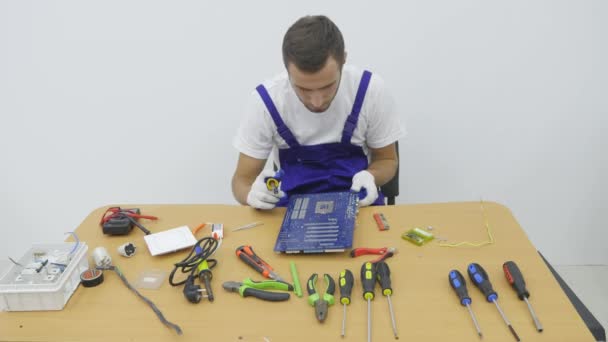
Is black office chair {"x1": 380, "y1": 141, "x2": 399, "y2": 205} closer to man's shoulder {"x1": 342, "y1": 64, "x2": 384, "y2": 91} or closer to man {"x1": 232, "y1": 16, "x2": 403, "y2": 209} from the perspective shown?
man {"x1": 232, "y1": 16, "x2": 403, "y2": 209}

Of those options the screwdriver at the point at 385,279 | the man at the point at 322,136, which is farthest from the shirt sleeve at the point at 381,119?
the screwdriver at the point at 385,279

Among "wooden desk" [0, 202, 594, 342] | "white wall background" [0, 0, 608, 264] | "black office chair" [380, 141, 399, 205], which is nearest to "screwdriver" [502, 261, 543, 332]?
"wooden desk" [0, 202, 594, 342]

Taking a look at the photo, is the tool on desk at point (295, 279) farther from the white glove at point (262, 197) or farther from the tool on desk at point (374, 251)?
the white glove at point (262, 197)

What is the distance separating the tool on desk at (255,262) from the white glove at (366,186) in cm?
37

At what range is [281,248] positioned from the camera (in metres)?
1.12

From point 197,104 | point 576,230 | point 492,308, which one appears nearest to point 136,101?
point 197,104

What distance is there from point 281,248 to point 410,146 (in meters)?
1.08

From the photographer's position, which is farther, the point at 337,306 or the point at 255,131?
the point at 255,131

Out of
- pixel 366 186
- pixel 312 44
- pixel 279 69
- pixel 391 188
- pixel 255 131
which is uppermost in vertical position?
pixel 312 44

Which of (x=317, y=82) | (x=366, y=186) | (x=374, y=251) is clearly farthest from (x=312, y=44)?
(x=374, y=251)

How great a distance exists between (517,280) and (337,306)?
0.36m

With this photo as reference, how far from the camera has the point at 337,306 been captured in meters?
0.94

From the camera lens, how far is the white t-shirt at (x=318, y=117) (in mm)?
1486

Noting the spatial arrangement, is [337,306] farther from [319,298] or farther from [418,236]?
[418,236]
